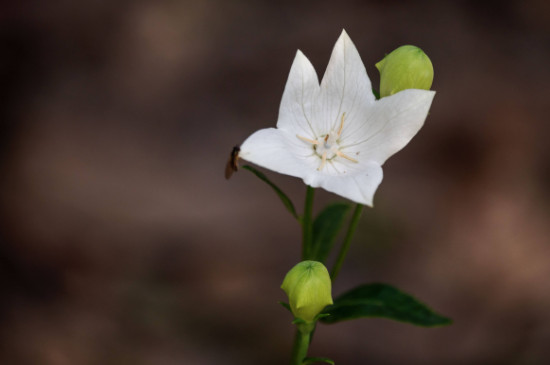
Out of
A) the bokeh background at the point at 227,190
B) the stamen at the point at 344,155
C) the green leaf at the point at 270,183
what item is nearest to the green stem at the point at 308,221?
the green leaf at the point at 270,183

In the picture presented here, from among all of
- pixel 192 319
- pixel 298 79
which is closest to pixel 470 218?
pixel 192 319

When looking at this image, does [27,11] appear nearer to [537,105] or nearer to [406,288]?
[406,288]

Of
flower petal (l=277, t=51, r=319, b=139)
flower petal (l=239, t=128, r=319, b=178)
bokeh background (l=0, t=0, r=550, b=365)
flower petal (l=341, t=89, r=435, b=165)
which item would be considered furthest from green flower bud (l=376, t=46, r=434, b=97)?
bokeh background (l=0, t=0, r=550, b=365)

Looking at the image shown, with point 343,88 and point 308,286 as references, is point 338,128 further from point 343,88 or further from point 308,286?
point 308,286

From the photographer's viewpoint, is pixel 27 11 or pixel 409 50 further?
pixel 27 11

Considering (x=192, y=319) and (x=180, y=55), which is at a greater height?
(x=180, y=55)

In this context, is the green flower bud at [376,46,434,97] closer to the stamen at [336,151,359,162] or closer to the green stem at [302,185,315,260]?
the stamen at [336,151,359,162]
